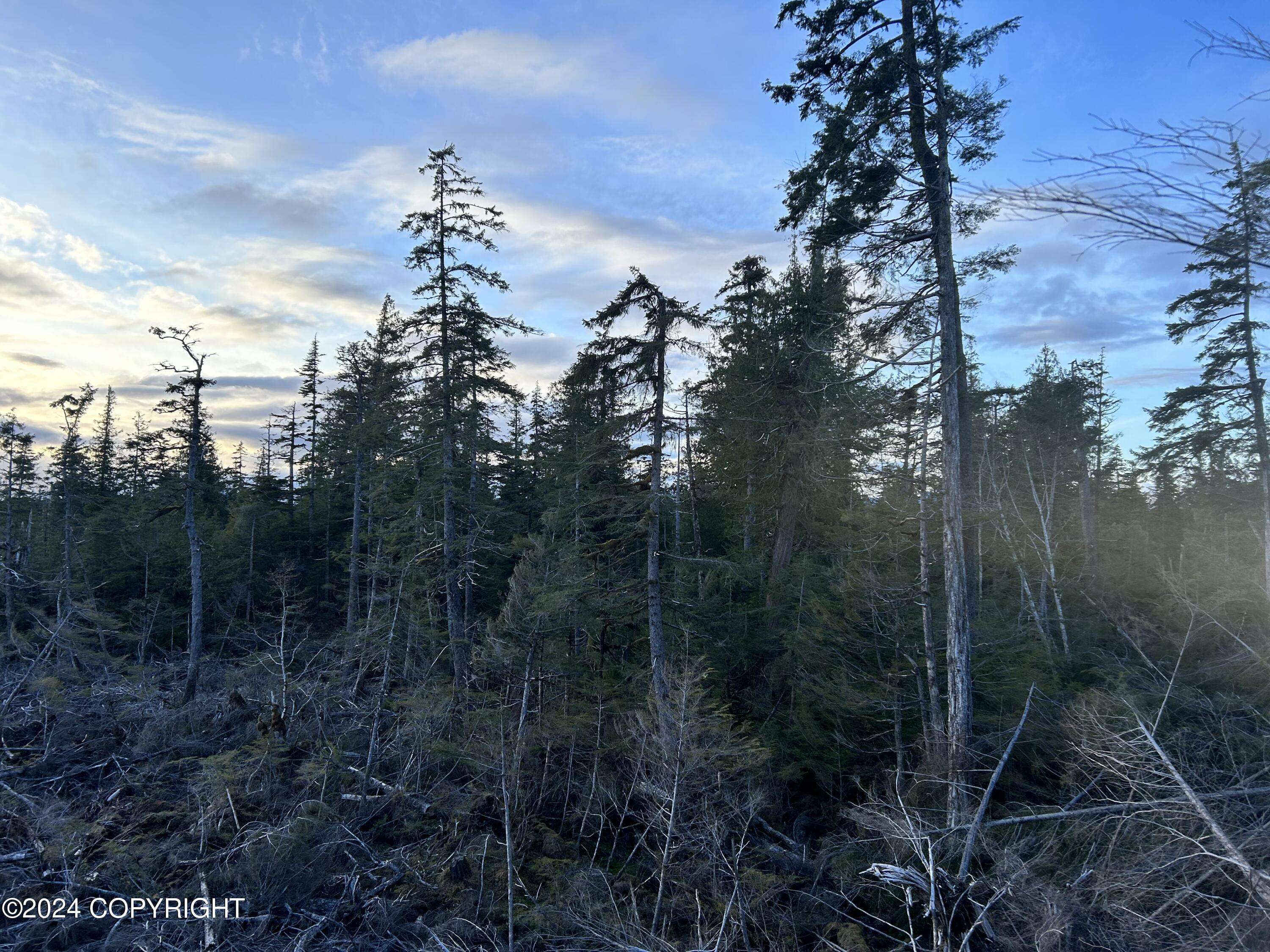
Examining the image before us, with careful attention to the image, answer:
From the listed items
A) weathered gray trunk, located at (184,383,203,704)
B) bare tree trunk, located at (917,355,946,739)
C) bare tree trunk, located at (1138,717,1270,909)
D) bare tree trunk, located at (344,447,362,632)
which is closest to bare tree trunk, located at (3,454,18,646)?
weathered gray trunk, located at (184,383,203,704)

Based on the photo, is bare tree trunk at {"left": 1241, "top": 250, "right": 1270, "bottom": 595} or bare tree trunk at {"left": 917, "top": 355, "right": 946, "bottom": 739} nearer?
bare tree trunk at {"left": 917, "top": 355, "right": 946, "bottom": 739}

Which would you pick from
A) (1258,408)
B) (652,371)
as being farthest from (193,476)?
(1258,408)

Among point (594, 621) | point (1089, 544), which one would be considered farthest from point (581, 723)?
point (1089, 544)

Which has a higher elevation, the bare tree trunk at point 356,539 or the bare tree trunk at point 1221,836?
the bare tree trunk at point 356,539

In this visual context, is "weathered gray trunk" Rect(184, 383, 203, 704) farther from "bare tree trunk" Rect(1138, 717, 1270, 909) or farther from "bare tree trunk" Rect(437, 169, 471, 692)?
"bare tree trunk" Rect(1138, 717, 1270, 909)

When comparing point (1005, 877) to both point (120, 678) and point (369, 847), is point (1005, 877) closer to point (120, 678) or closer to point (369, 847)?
point (369, 847)

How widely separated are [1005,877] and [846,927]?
8.20 ft

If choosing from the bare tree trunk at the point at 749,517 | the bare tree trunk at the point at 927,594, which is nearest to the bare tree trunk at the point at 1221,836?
the bare tree trunk at the point at 927,594

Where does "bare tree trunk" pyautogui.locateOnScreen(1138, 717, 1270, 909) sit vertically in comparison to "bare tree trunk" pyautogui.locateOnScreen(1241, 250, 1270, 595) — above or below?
below

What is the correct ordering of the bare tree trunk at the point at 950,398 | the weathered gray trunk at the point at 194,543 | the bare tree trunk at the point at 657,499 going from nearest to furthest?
the bare tree trunk at the point at 950,398 → the bare tree trunk at the point at 657,499 → the weathered gray trunk at the point at 194,543

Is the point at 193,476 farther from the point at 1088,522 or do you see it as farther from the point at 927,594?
the point at 1088,522

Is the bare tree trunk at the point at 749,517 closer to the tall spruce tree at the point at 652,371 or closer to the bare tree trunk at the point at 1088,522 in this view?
the tall spruce tree at the point at 652,371

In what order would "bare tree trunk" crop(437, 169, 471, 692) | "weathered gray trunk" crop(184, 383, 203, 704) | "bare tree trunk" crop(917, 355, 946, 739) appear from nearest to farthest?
1. "bare tree trunk" crop(917, 355, 946, 739)
2. "bare tree trunk" crop(437, 169, 471, 692)
3. "weathered gray trunk" crop(184, 383, 203, 704)

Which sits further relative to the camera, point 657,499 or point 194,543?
point 194,543
